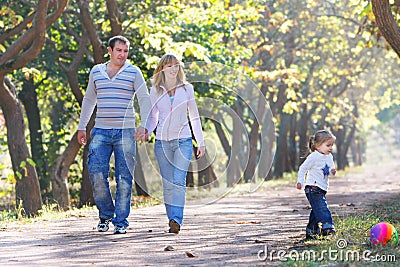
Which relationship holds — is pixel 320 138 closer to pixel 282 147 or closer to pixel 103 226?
pixel 103 226

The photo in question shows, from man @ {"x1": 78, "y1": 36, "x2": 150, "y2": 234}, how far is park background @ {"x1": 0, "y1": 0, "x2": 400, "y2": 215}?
281cm

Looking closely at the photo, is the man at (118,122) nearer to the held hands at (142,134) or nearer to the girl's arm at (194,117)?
the held hands at (142,134)

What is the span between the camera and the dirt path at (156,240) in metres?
7.73

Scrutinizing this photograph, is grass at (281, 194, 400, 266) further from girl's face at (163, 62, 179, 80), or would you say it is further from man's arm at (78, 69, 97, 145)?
man's arm at (78, 69, 97, 145)

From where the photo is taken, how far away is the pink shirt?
9945 mm

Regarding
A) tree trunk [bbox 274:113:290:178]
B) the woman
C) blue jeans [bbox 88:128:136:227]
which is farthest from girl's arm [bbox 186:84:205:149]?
tree trunk [bbox 274:113:290:178]

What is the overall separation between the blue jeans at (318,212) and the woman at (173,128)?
4.93 feet

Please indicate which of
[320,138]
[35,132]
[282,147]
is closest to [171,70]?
[320,138]

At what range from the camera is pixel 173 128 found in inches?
392

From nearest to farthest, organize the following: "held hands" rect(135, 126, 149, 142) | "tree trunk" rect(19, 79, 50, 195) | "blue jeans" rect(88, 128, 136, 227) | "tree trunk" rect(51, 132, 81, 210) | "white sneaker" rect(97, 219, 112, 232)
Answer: "held hands" rect(135, 126, 149, 142) < "blue jeans" rect(88, 128, 136, 227) < "white sneaker" rect(97, 219, 112, 232) < "tree trunk" rect(51, 132, 81, 210) < "tree trunk" rect(19, 79, 50, 195)

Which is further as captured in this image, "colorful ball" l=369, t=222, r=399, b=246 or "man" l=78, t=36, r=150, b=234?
"man" l=78, t=36, r=150, b=234

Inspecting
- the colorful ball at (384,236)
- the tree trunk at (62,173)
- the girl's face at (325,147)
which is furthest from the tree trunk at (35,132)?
the colorful ball at (384,236)

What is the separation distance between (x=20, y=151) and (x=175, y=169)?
25.4 ft

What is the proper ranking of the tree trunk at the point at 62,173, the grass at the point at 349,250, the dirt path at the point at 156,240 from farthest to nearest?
the tree trunk at the point at 62,173
the dirt path at the point at 156,240
the grass at the point at 349,250
